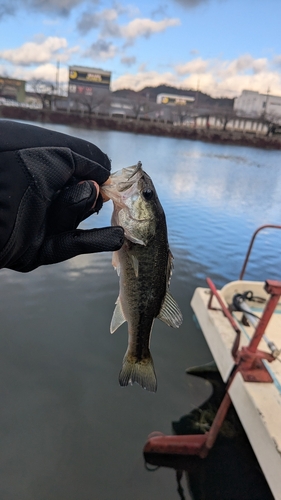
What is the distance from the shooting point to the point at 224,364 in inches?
181

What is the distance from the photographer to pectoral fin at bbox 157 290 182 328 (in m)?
2.23

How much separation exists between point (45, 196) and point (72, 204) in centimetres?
16

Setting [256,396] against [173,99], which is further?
[173,99]

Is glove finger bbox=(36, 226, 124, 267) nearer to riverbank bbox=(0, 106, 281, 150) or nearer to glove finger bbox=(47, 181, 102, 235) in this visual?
glove finger bbox=(47, 181, 102, 235)

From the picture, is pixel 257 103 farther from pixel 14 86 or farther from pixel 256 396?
pixel 256 396

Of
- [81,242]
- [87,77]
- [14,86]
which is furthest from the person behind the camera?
[87,77]

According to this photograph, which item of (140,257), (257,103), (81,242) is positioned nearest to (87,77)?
(257,103)

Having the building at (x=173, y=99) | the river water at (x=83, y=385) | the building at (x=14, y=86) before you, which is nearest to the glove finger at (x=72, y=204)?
the river water at (x=83, y=385)

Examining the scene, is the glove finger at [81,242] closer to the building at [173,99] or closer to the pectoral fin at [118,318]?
the pectoral fin at [118,318]

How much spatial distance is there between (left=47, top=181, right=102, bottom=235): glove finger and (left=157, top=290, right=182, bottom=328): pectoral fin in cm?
86

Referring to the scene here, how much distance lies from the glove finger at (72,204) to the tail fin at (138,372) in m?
1.17

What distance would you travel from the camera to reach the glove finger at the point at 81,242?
6.11ft

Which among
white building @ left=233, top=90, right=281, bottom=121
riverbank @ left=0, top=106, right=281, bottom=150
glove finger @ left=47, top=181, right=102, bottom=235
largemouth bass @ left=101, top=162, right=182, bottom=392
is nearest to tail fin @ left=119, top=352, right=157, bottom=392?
largemouth bass @ left=101, top=162, right=182, bottom=392

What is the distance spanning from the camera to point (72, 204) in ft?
5.92
